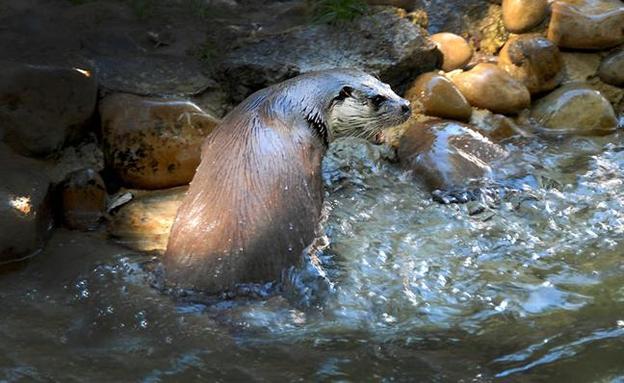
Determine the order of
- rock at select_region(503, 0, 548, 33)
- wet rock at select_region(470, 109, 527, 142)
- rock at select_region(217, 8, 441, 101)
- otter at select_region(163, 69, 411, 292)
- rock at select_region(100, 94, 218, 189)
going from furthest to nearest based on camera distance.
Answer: rock at select_region(503, 0, 548, 33) < wet rock at select_region(470, 109, 527, 142) < rock at select_region(217, 8, 441, 101) < rock at select_region(100, 94, 218, 189) < otter at select_region(163, 69, 411, 292)

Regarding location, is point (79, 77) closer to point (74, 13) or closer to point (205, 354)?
point (74, 13)

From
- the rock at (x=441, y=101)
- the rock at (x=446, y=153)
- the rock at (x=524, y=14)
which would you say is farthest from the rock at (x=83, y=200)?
the rock at (x=524, y=14)

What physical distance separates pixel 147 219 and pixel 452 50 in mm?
2255

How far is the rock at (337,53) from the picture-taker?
4.12 meters

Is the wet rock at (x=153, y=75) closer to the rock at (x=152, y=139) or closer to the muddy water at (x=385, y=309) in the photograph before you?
the rock at (x=152, y=139)

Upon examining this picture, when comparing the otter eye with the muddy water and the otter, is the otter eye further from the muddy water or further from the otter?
the muddy water

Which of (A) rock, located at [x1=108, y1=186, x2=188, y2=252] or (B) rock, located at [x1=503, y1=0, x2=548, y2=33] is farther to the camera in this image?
(B) rock, located at [x1=503, y1=0, x2=548, y2=33]

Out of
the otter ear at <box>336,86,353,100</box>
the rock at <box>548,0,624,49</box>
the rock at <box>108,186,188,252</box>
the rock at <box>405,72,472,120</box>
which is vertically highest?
the rock at <box>548,0,624,49</box>

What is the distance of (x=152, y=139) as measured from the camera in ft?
11.8

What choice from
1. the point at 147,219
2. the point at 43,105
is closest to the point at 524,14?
the point at 147,219

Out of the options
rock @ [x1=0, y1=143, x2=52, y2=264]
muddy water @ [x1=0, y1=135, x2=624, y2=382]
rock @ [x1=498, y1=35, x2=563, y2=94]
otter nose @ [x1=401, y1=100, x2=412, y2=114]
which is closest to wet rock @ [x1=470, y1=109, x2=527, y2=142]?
rock @ [x1=498, y1=35, x2=563, y2=94]

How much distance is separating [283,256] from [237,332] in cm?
35

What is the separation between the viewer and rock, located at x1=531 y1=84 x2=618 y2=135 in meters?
4.36

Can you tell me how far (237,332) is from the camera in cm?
233
